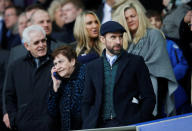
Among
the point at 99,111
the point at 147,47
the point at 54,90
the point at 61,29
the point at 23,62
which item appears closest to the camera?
the point at 99,111

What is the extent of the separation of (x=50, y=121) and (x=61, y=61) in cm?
75

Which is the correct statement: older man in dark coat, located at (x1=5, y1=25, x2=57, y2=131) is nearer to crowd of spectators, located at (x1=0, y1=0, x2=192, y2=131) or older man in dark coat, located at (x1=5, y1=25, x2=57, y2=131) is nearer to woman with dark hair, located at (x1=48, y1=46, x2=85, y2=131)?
Result: crowd of spectators, located at (x1=0, y1=0, x2=192, y2=131)

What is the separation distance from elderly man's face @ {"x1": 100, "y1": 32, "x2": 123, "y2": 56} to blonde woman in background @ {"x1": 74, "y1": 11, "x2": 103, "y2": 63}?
100cm

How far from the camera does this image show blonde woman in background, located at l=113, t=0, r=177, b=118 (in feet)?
18.2

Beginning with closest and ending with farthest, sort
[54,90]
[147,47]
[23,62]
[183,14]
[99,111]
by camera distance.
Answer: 1. [99,111]
2. [54,90]
3. [147,47]
4. [23,62]
5. [183,14]

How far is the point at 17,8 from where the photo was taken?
32.1 ft

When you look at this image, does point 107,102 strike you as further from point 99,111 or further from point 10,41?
point 10,41

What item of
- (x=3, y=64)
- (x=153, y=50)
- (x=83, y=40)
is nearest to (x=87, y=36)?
(x=83, y=40)

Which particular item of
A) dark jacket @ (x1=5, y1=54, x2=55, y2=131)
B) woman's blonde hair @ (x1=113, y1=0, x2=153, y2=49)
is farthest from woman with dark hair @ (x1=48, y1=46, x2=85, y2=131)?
woman's blonde hair @ (x1=113, y1=0, x2=153, y2=49)

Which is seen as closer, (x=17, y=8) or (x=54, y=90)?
(x=54, y=90)

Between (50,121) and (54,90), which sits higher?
(54,90)

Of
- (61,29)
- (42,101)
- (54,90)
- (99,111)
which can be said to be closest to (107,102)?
(99,111)

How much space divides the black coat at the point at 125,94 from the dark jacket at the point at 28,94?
0.84 m

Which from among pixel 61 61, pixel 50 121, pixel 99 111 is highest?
pixel 61 61
